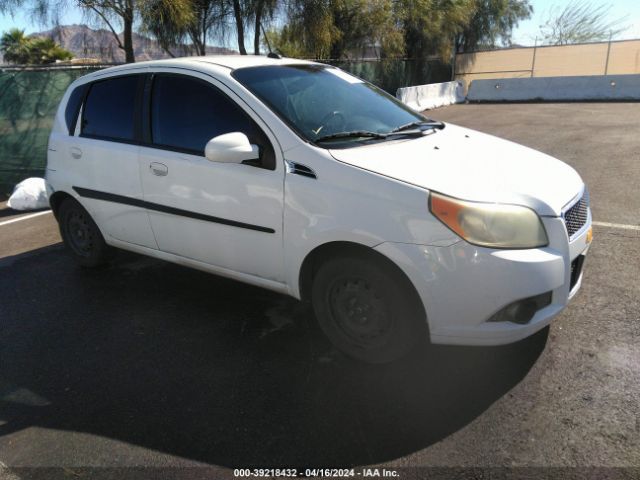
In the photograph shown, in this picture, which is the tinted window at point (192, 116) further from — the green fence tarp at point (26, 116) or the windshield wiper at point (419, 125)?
the green fence tarp at point (26, 116)

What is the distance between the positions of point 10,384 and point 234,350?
132 centimetres

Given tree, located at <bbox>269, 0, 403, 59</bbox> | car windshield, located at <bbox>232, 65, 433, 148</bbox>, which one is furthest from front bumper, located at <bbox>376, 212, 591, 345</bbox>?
tree, located at <bbox>269, 0, 403, 59</bbox>

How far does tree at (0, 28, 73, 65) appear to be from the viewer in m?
34.7

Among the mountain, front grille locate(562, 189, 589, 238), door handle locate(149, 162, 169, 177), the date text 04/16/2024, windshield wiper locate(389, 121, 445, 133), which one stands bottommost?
the date text 04/16/2024

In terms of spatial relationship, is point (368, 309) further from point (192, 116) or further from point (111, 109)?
point (111, 109)

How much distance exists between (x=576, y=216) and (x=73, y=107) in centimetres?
405

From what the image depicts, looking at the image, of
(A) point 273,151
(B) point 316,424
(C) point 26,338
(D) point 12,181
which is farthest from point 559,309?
(D) point 12,181

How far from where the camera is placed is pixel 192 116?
3.66 meters

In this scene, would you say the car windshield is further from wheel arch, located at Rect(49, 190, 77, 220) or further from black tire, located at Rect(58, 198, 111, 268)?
wheel arch, located at Rect(49, 190, 77, 220)

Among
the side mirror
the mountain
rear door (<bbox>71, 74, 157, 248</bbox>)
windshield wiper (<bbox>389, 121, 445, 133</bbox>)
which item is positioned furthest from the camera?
the mountain

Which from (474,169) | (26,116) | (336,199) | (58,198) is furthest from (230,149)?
(26,116)

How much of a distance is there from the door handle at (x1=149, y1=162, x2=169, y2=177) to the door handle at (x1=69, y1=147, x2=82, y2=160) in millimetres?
984

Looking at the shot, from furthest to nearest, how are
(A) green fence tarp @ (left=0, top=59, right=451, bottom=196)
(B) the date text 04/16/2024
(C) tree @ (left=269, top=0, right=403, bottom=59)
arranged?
1. (C) tree @ (left=269, top=0, right=403, bottom=59)
2. (A) green fence tarp @ (left=0, top=59, right=451, bottom=196)
3. (B) the date text 04/16/2024

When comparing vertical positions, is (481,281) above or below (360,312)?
above
